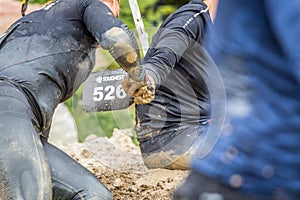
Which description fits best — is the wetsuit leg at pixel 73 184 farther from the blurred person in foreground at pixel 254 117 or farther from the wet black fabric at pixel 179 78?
the blurred person in foreground at pixel 254 117

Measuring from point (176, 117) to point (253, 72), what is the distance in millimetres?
2449

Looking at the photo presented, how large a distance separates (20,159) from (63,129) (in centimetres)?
267

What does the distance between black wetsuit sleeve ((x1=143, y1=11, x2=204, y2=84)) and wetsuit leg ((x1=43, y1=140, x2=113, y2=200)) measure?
2.56 feet

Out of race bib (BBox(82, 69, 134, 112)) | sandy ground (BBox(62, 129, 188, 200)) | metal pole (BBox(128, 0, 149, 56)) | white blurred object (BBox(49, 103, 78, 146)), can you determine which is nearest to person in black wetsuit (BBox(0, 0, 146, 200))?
race bib (BBox(82, 69, 134, 112))

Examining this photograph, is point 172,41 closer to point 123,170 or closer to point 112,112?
point 112,112

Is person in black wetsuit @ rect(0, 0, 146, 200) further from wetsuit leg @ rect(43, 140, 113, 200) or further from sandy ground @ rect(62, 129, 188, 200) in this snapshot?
sandy ground @ rect(62, 129, 188, 200)

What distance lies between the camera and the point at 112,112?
13.0 ft

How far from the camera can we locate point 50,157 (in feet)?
8.69

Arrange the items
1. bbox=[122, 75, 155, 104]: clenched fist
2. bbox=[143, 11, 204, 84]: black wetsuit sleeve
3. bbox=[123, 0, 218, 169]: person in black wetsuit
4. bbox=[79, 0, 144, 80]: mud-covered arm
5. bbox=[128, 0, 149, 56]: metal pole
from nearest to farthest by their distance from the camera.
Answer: bbox=[79, 0, 144, 80]: mud-covered arm < bbox=[122, 75, 155, 104]: clenched fist < bbox=[143, 11, 204, 84]: black wetsuit sleeve < bbox=[123, 0, 218, 169]: person in black wetsuit < bbox=[128, 0, 149, 56]: metal pole

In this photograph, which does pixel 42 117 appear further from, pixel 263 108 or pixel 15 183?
pixel 263 108

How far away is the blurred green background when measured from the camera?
11.1 feet

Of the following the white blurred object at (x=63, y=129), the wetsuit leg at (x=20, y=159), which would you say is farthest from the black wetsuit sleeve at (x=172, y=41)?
the white blurred object at (x=63, y=129)

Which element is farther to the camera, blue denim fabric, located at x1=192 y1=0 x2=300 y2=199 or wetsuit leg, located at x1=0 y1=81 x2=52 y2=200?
wetsuit leg, located at x1=0 y1=81 x2=52 y2=200

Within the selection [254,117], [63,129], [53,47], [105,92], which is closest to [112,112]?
[105,92]
